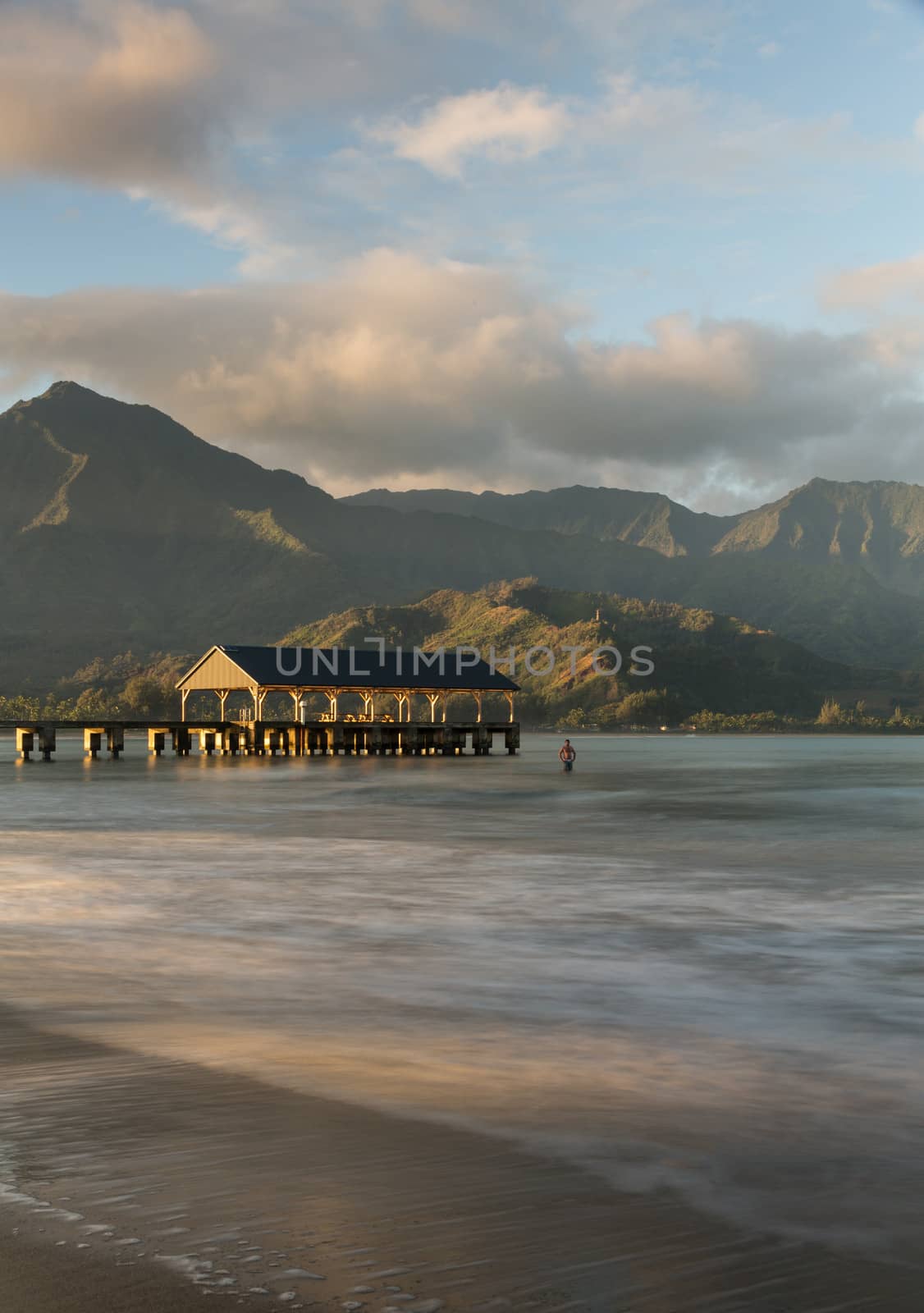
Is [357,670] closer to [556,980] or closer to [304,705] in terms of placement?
[304,705]

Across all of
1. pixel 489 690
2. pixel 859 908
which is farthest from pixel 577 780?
pixel 859 908

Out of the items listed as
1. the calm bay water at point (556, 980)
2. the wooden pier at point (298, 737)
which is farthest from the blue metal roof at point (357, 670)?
the calm bay water at point (556, 980)

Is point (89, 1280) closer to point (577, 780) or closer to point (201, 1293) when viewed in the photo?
point (201, 1293)

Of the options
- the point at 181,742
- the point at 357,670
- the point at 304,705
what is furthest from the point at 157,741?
the point at 357,670

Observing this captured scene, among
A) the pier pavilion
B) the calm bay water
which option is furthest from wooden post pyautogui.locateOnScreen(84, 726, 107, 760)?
the calm bay water

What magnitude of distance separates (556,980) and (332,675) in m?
77.9

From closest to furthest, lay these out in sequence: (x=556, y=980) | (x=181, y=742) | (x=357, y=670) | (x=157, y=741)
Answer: (x=556, y=980), (x=357, y=670), (x=181, y=742), (x=157, y=741)

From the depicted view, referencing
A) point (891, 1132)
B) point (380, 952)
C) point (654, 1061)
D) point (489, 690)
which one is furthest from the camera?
point (489, 690)

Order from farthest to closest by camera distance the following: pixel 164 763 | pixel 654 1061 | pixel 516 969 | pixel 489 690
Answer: pixel 489 690 < pixel 164 763 < pixel 516 969 < pixel 654 1061

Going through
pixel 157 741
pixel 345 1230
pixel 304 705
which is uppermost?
pixel 304 705

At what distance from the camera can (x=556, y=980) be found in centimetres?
1356

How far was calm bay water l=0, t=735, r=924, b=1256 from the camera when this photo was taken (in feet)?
25.3

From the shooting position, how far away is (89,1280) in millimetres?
5281

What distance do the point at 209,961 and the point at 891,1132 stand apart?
331 inches
